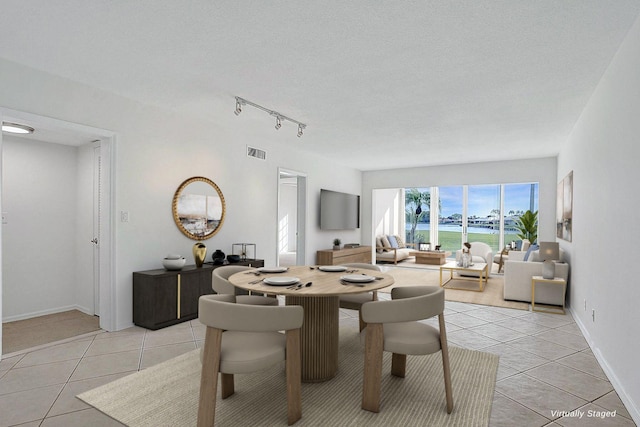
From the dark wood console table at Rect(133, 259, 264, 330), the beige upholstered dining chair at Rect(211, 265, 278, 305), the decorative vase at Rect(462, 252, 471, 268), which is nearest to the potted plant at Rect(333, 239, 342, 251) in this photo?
the decorative vase at Rect(462, 252, 471, 268)

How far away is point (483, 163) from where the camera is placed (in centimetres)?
806

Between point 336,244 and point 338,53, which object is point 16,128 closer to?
point 338,53

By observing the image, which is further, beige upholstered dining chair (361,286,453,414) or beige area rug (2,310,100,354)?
beige area rug (2,310,100,354)

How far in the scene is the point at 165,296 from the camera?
13.1ft

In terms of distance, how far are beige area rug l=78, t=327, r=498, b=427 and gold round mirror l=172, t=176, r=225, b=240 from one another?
200cm

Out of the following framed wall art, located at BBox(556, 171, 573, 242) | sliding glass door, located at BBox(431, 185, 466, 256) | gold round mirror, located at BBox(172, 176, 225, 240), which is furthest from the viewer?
sliding glass door, located at BBox(431, 185, 466, 256)

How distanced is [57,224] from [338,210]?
5.22 meters

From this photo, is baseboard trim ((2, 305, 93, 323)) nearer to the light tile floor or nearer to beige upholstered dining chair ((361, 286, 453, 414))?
the light tile floor

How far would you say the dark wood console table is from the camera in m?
3.89

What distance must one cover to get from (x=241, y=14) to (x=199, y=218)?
9.91 ft

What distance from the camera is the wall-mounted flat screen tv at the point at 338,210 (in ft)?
25.1

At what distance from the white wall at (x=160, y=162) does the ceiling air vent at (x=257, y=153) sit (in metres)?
0.08

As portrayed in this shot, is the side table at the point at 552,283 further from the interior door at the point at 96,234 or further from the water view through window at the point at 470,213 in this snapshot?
the interior door at the point at 96,234

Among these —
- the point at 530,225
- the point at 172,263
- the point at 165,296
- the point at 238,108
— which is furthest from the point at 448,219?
the point at 165,296
